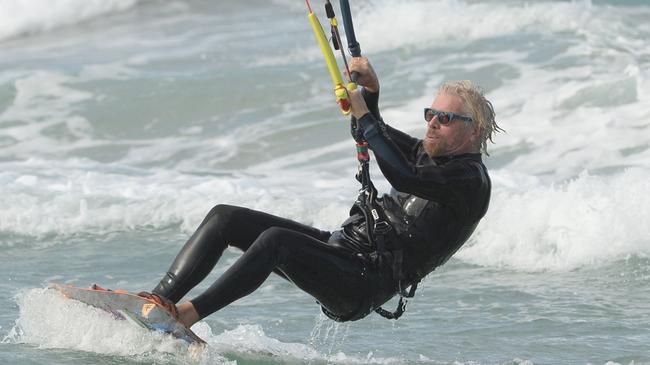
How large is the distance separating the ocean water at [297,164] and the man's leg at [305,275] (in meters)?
0.41

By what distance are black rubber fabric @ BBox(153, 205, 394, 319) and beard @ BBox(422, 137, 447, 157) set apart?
0.62 meters

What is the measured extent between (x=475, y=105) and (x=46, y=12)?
17033 mm

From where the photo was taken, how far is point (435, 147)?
5.96 meters

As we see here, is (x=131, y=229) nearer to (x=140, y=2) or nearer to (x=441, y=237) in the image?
(x=441, y=237)

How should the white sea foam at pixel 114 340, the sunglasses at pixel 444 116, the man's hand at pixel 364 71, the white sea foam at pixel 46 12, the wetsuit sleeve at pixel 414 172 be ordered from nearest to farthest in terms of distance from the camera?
the wetsuit sleeve at pixel 414 172 → the sunglasses at pixel 444 116 → the white sea foam at pixel 114 340 → the man's hand at pixel 364 71 → the white sea foam at pixel 46 12

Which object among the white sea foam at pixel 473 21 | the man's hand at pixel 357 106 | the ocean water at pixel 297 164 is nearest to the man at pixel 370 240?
the man's hand at pixel 357 106

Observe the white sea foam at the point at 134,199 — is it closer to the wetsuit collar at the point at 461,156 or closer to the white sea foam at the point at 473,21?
the wetsuit collar at the point at 461,156

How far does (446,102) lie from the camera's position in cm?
593

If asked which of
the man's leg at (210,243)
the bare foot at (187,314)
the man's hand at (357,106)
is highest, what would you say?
the man's hand at (357,106)

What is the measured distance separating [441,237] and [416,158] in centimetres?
46

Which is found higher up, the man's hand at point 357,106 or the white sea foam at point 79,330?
the man's hand at point 357,106

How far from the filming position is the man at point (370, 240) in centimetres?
580

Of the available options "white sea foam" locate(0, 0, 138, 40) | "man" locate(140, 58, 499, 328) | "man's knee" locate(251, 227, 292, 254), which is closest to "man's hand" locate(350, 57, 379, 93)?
"man" locate(140, 58, 499, 328)

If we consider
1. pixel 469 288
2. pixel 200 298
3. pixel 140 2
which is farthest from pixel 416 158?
pixel 140 2
